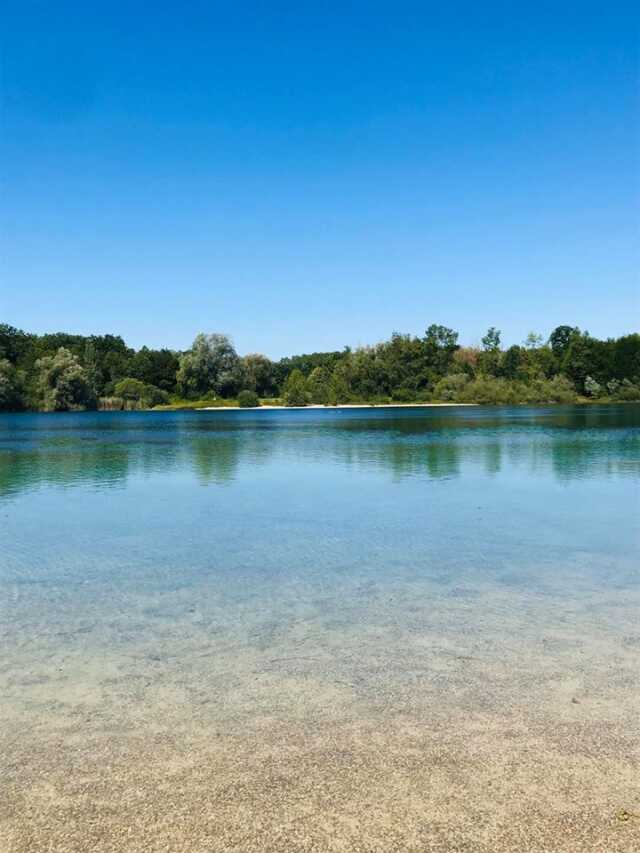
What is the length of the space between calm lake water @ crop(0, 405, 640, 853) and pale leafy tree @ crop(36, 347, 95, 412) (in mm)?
89314

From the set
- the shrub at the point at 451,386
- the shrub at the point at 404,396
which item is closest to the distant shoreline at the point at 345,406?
the shrub at the point at 404,396

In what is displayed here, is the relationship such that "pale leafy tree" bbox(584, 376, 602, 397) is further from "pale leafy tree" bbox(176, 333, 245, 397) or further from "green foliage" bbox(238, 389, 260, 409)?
"pale leafy tree" bbox(176, 333, 245, 397)

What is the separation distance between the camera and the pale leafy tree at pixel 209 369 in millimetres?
125312

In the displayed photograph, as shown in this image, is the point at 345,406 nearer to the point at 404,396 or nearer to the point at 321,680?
the point at 404,396

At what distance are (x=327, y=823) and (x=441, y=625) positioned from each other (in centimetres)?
404

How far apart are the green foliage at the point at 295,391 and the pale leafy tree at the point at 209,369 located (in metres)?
10.1

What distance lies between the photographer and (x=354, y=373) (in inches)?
5276

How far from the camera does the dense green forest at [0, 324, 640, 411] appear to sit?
117562 millimetres

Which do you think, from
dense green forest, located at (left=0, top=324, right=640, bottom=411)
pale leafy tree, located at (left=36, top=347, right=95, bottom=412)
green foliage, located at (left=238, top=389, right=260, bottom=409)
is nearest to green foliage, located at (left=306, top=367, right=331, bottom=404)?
dense green forest, located at (left=0, top=324, right=640, bottom=411)

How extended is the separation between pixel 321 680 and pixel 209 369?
12160 centimetres

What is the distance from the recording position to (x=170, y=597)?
923 cm

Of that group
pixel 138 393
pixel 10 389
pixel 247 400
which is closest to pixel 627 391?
pixel 247 400

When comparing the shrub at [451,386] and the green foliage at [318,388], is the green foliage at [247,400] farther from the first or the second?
the shrub at [451,386]

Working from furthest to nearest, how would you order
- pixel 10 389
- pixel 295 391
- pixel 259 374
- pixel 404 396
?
1. pixel 259 374
2. pixel 295 391
3. pixel 404 396
4. pixel 10 389
